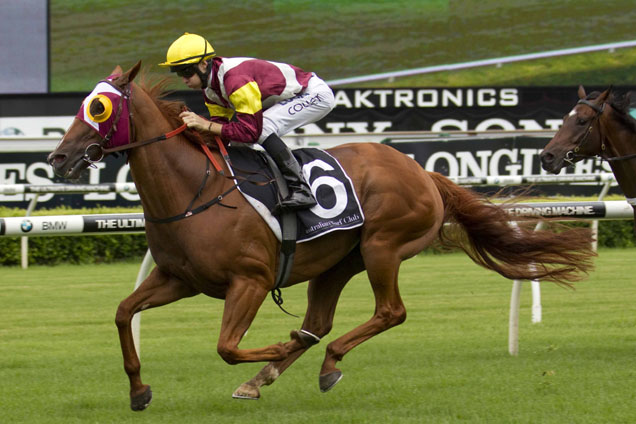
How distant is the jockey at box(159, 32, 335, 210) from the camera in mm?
3977

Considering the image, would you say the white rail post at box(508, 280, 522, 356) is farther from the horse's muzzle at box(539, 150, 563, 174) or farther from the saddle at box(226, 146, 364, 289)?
the saddle at box(226, 146, 364, 289)

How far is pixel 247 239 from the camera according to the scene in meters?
3.94

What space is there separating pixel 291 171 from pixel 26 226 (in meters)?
1.39

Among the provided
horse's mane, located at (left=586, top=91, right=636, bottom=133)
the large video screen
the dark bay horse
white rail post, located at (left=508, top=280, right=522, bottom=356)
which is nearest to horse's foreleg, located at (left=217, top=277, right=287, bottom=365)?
the dark bay horse

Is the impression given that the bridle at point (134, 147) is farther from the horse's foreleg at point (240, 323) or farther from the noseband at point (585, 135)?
Answer: the noseband at point (585, 135)

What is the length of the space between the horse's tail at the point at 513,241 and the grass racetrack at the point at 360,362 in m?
0.47

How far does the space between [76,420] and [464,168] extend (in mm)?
8188

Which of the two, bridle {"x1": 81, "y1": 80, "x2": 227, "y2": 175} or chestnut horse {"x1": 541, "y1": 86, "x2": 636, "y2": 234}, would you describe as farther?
chestnut horse {"x1": 541, "y1": 86, "x2": 636, "y2": 234}

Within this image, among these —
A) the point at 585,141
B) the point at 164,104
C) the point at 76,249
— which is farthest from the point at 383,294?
the point at 76,249

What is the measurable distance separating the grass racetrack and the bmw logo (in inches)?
28.0

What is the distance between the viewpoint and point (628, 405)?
3.85 m

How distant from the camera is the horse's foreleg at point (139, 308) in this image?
3969 mm

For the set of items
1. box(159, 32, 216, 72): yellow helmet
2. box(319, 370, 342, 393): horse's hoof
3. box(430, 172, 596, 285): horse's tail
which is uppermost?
box(159, 32, 216, 72): yellow helmet

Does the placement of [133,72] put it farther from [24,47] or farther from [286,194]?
[24,47]
